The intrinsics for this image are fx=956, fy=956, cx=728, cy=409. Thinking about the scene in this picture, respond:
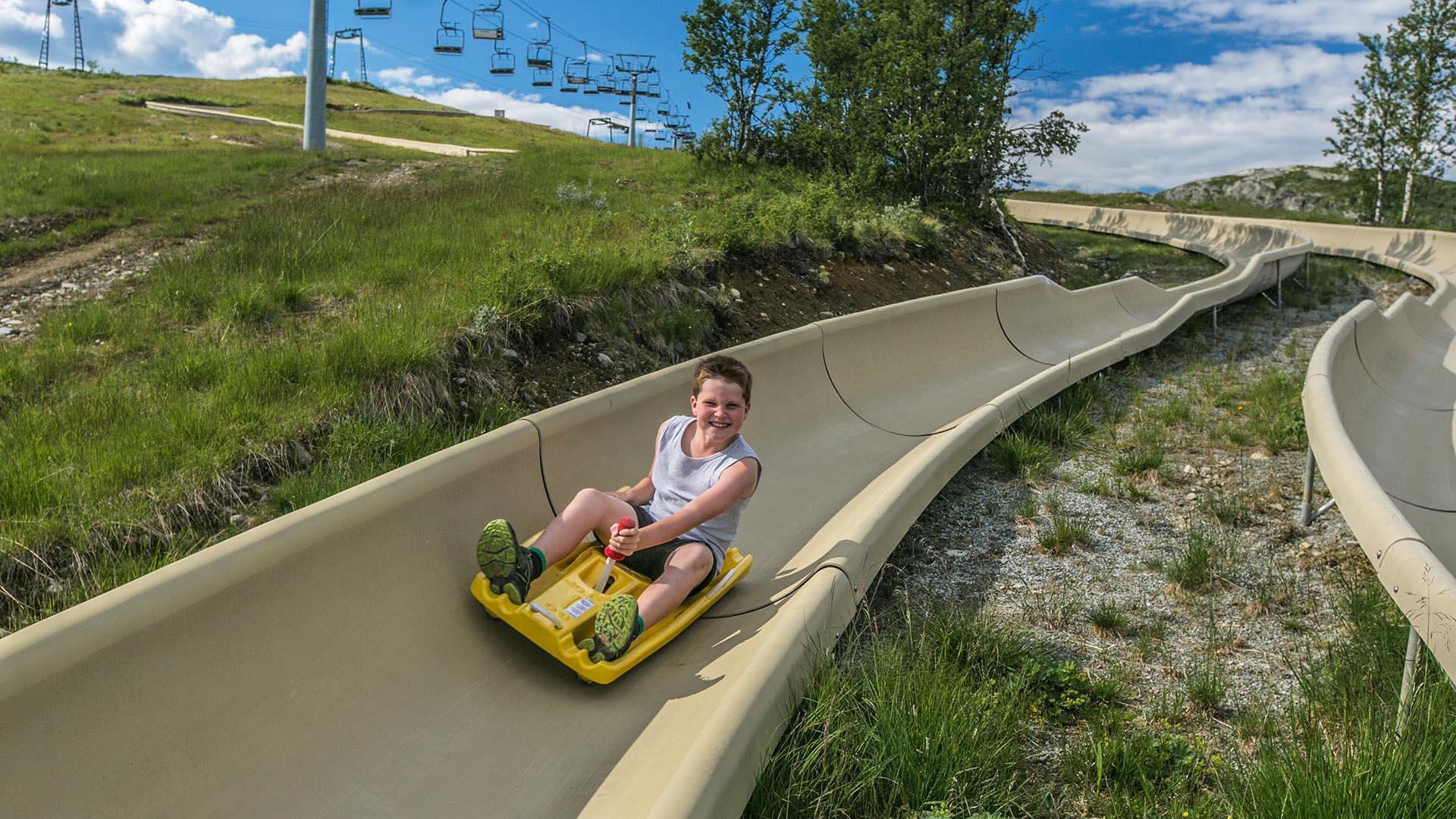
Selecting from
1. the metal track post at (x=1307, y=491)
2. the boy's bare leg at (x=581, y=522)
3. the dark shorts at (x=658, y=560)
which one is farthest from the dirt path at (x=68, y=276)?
the metal track post at (x=1307, y=491)

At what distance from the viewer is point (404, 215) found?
978 cm

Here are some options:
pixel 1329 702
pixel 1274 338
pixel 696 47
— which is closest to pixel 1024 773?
pixel 1329 702

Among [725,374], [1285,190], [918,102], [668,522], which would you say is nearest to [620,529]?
[668,522]

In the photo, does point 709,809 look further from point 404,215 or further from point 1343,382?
point 404,215

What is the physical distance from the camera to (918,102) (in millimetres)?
16062

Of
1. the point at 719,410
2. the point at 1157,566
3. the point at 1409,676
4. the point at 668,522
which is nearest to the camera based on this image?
the point at 1409,676

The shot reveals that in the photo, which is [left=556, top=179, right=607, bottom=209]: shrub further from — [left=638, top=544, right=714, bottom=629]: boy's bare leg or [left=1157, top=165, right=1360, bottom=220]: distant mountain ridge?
[left=1157, top=165, right=1360, bottom=220]: distant mountain ridge

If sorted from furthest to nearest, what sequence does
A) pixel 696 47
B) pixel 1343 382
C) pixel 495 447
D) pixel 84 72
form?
1. pixel 84 72
2. pixel 696 47
3. pixel 1343 382
4. pixel 495 447

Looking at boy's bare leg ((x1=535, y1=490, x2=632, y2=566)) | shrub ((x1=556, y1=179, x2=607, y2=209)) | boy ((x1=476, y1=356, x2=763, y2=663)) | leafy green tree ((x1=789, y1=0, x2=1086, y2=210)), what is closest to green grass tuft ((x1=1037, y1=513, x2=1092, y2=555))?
boy ((x1=476, y1=356, x2=763, y2=663))

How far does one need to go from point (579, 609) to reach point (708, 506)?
66 cm

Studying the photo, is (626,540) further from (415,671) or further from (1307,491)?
(1307,491)

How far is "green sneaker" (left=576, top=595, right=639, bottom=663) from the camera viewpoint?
10.8ft

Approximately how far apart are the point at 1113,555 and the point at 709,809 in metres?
3.35

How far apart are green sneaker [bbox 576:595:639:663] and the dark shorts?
0.52m
